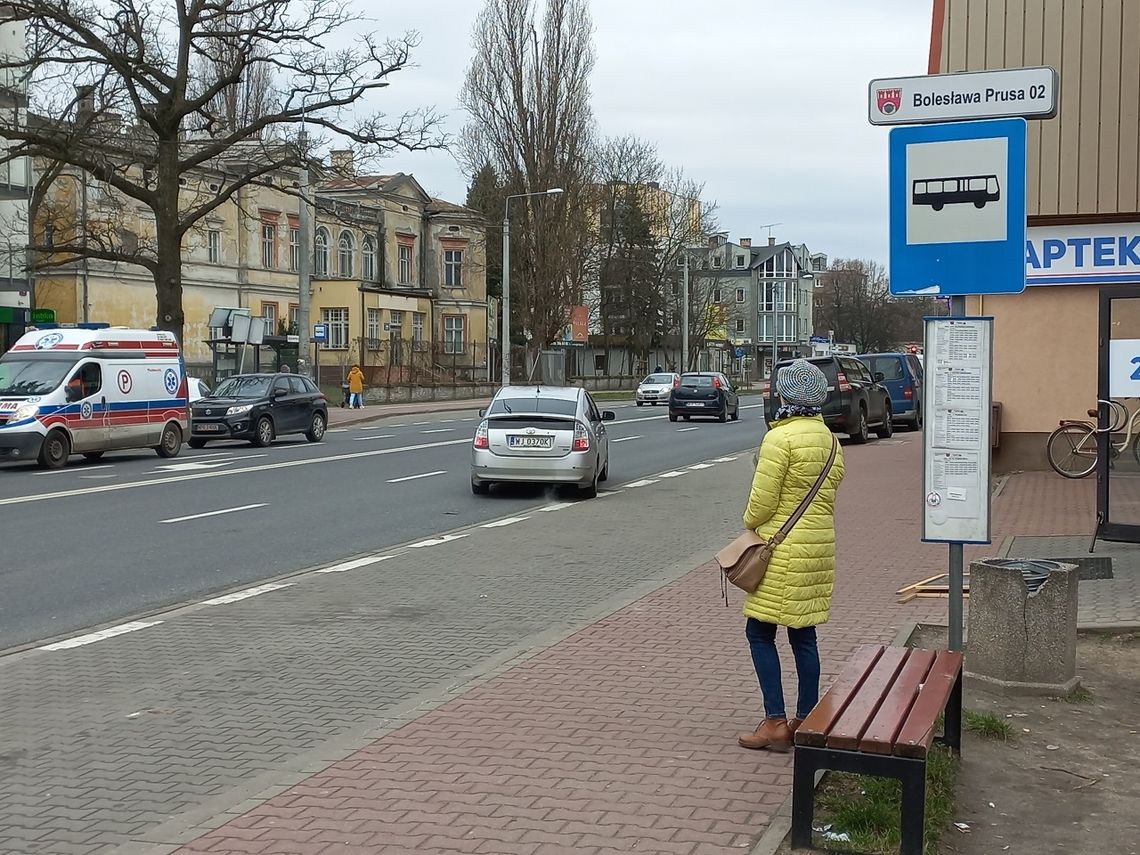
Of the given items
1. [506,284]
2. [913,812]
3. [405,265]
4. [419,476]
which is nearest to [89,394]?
[419,476]

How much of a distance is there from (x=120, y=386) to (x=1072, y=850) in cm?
2141

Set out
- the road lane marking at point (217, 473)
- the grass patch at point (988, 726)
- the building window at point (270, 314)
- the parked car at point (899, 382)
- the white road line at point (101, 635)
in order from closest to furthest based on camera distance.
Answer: the grass patch at point (988, 726)
the white road line at point (101, 635)
the road lane marking at point (217, 473)
the parked car at point (899, 382)
the building window at point (270, 314)

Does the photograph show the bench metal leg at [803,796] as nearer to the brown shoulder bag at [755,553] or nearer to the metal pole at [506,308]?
the brown shoulder bag at [755,553]

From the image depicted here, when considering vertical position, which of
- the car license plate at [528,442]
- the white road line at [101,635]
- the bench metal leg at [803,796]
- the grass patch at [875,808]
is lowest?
the white road line at [101,635]

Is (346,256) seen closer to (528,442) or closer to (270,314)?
(270,314)

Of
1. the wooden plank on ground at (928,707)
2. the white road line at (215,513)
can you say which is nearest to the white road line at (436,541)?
the white road line at (215,513)

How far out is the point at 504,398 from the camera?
1816cm

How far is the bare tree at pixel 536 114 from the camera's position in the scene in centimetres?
5672

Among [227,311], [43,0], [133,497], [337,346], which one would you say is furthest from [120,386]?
[337,346]

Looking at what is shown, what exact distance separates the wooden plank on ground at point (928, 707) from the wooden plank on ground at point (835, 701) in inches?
A: 9.9

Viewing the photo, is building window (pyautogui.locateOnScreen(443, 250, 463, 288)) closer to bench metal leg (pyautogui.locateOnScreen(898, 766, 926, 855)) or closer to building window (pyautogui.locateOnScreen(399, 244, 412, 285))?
building window (pyautogui.locateOnScreen(399, 244, 412, 285))

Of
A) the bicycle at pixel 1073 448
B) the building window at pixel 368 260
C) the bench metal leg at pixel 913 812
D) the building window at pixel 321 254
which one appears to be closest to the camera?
the bench metal leg at pixel 913 812

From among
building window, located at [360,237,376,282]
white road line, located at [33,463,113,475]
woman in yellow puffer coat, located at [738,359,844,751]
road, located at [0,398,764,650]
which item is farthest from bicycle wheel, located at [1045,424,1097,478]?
building window, located at [360,237,376,282]

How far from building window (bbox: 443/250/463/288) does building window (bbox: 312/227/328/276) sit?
432 inches
